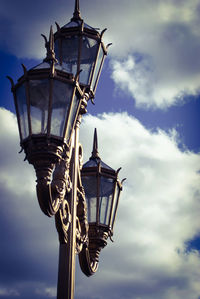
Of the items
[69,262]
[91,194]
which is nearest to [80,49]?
[91,194]

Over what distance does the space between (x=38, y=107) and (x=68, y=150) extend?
2.44 ft

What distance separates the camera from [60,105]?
16.2 feet

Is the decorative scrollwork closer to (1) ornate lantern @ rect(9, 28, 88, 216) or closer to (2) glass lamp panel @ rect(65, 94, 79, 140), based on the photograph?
(1) ornate lantern @ rect(9, 28, 88, 216)

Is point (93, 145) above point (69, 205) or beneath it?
above

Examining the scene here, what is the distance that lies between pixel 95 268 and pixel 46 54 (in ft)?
11.1

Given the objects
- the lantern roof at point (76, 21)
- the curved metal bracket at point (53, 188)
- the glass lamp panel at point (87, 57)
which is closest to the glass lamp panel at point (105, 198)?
the curved metal bracket at point (53, 188)

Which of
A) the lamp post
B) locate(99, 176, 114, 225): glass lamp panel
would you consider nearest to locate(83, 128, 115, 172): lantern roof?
the lamp post

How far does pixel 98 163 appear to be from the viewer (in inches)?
266

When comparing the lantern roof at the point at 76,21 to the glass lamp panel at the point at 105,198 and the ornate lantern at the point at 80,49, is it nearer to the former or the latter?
the ornate lantern at the point at 80,49

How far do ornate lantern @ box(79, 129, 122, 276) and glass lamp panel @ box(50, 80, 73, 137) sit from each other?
1870mm

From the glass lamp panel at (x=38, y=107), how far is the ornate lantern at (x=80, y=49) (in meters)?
1.46

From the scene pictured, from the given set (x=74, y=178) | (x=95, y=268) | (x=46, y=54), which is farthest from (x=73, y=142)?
(x=95, y=268)

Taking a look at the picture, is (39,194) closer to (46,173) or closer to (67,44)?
(46,173)

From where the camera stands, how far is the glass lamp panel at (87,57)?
6418 millimetres
